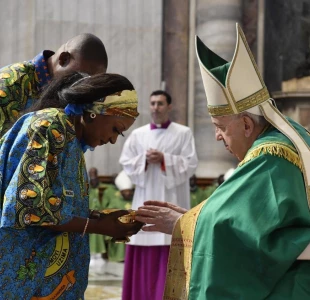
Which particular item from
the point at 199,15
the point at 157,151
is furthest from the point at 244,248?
the point at 199,15

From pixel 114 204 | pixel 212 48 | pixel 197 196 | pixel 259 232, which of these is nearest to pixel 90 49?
pixel 259 232

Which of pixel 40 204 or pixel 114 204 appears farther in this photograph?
pixel 114 204

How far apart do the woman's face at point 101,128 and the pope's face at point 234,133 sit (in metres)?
0.37

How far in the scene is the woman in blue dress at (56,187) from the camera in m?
2.99

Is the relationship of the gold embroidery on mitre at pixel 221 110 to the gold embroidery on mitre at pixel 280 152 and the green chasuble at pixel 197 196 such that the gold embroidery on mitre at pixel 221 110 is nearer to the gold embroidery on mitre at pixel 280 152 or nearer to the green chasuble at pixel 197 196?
the gold embroidery on mitre at pixel 280 152

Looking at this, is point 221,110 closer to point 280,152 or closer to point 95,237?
point 280,152

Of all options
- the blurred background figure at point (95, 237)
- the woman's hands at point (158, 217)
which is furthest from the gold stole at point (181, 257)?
the blurred background figure at point (95, 237)

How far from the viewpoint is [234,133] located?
10.6ft

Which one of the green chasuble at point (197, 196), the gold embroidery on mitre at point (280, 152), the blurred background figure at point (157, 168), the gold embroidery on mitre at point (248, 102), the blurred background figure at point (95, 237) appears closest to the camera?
the gold embroidery on mitre at point (280, 152)

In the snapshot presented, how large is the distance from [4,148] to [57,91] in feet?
1.19

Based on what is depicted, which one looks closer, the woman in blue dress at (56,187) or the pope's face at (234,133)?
the woman in blue dress at (56,187)

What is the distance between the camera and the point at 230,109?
321 centimetres

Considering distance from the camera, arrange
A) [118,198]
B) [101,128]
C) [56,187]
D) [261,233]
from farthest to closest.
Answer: [118,198]
[101,128]
[56,187]
[261,233]

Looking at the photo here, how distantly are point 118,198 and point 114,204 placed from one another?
10 cm
